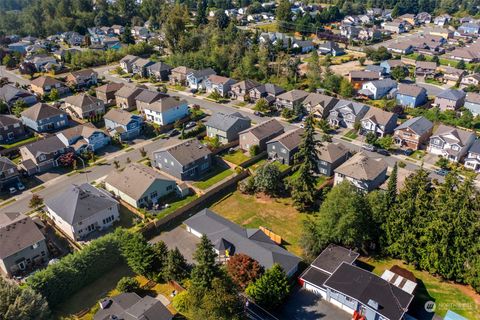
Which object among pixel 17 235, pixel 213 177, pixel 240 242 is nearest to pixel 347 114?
pixel 213 177

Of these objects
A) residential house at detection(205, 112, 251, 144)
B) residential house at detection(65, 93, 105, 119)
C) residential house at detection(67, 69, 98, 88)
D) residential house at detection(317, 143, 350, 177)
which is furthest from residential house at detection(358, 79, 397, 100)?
residential house at detection(67, 69, 98, 88)

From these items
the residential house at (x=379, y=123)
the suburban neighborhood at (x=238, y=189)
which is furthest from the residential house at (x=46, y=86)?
the residential house at (x=379, y=123)

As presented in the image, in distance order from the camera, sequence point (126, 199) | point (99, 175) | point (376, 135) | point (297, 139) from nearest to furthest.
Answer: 1. point (126, 199)
2. point (99, 175)
3. point (297, 139)
4. point (376, 135)

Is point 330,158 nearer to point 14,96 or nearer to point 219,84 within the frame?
point 219,84

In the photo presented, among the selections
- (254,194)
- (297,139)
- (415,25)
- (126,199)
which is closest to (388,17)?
(415,25)

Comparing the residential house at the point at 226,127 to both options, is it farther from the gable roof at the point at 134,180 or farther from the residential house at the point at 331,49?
the residential house at the point at 331,49

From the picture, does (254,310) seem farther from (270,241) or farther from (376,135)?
(376,135)
